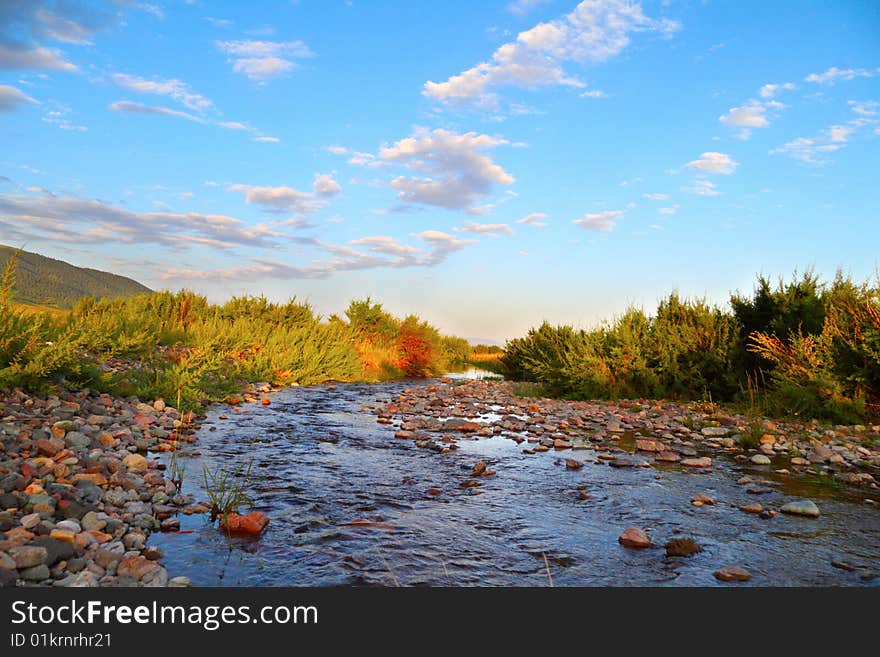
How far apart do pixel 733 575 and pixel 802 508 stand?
6.41ft

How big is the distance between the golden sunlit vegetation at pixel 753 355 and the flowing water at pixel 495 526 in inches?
177

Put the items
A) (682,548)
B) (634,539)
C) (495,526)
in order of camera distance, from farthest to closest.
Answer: (495,526)
(634,539)
(682,548)

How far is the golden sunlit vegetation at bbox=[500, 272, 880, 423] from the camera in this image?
31.2 feet

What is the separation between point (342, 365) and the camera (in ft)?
60.6

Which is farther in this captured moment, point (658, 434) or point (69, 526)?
point (658, 434)

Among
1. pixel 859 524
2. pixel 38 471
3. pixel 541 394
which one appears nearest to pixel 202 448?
pixel 38 471

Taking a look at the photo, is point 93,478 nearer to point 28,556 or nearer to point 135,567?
point 28,556

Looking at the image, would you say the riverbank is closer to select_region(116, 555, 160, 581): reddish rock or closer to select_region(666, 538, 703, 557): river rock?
select_region(666, 538, 703, 557): river rock

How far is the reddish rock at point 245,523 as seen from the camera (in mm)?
3818

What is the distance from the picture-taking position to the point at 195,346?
1423 cm

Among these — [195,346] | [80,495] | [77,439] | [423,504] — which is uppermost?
[195,346]

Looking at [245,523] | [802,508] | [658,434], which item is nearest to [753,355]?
[658,434]
